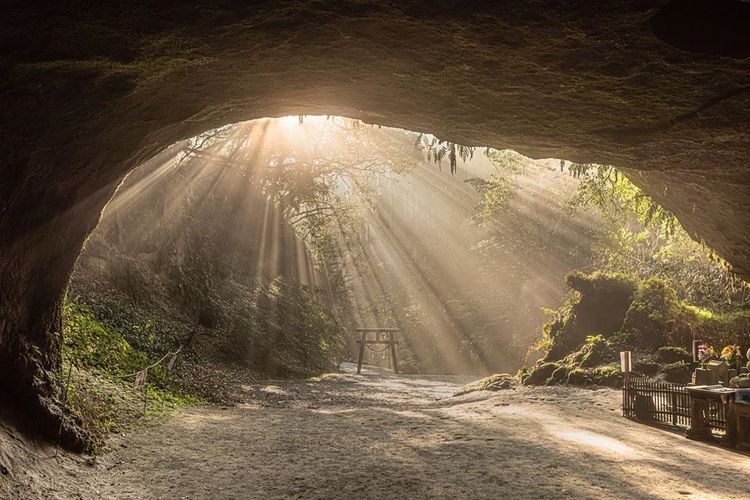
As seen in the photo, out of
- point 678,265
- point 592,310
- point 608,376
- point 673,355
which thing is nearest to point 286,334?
point 592,310

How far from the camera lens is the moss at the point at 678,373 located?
14781 mm

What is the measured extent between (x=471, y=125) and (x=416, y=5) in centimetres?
315

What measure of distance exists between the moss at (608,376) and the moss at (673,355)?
5.16ft

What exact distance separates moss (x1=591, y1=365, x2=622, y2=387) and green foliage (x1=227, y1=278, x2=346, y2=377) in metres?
10.8

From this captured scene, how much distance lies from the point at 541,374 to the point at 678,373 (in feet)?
14.5

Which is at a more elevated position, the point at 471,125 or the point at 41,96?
the point at 471,125

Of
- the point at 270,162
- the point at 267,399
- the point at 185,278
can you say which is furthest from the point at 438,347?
the point at 267,399

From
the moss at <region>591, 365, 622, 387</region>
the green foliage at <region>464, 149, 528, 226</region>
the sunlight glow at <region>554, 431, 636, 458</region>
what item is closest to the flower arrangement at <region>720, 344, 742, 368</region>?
the moss at <region>591, 365, 622, 387</region>

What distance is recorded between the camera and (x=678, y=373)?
1493 cm

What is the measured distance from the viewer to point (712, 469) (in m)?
7.55

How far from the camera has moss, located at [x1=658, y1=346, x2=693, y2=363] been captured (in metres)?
16.3

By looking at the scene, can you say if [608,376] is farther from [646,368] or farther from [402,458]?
[402,458]

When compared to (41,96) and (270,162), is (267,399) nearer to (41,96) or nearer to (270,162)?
(41,96)

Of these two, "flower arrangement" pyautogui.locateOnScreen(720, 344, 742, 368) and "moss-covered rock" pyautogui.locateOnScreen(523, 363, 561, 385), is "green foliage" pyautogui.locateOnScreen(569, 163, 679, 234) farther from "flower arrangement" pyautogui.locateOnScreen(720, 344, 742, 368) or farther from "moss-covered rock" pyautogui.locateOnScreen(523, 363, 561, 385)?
"moss-covered rock" pyautogui.locateOnScreen(523, 363, 561, 385)
